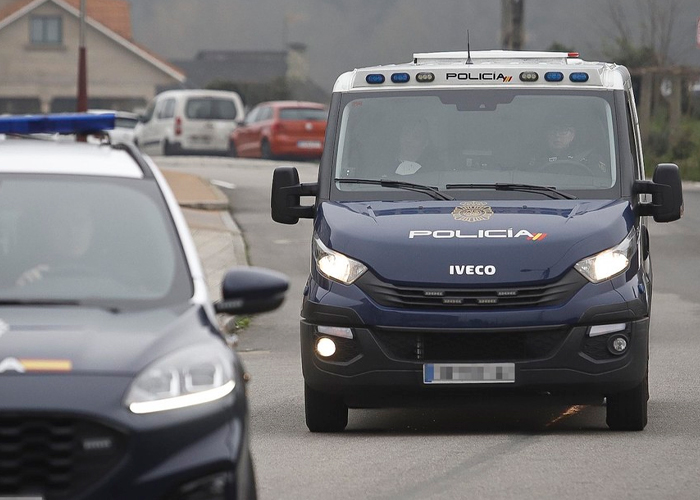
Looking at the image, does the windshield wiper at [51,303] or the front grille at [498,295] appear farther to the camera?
the front grille at [498,295]

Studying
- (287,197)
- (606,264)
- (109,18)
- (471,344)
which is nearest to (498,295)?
(471,344)

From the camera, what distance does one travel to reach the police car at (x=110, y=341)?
5.14 m

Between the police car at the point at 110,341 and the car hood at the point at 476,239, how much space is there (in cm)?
256

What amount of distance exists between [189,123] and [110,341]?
126ft

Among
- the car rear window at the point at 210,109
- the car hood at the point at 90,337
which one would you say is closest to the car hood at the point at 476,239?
the car hood at the point at 90,337

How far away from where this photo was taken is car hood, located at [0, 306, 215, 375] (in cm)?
533

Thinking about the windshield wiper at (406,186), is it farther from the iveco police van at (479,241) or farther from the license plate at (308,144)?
the license plate at (308,144)

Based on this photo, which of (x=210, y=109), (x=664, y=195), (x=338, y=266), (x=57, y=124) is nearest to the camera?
(x=57, y=124)

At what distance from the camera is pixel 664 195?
31.7ft

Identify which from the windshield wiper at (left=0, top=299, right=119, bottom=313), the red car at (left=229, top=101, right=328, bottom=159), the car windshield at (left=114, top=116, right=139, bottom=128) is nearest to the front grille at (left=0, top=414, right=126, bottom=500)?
the windshield wiper at (left=0, top=299, right=119, bottom=313)

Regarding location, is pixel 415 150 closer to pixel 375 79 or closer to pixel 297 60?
pixel 375 79

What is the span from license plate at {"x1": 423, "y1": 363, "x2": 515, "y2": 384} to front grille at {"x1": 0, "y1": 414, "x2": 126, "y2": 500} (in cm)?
410

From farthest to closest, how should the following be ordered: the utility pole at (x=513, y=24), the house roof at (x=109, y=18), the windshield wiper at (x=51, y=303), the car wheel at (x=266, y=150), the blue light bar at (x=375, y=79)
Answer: the house roof at (x=109, y=18)
the car wheel at (x=266, y=150)
the utility pole at (x=513, y=24)
the blue light bar at (x=375, y=79)
the windshield wiper at (x=51, y=303)

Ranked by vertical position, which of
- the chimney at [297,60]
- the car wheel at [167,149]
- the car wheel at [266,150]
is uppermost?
the car wheel at [266,150]
